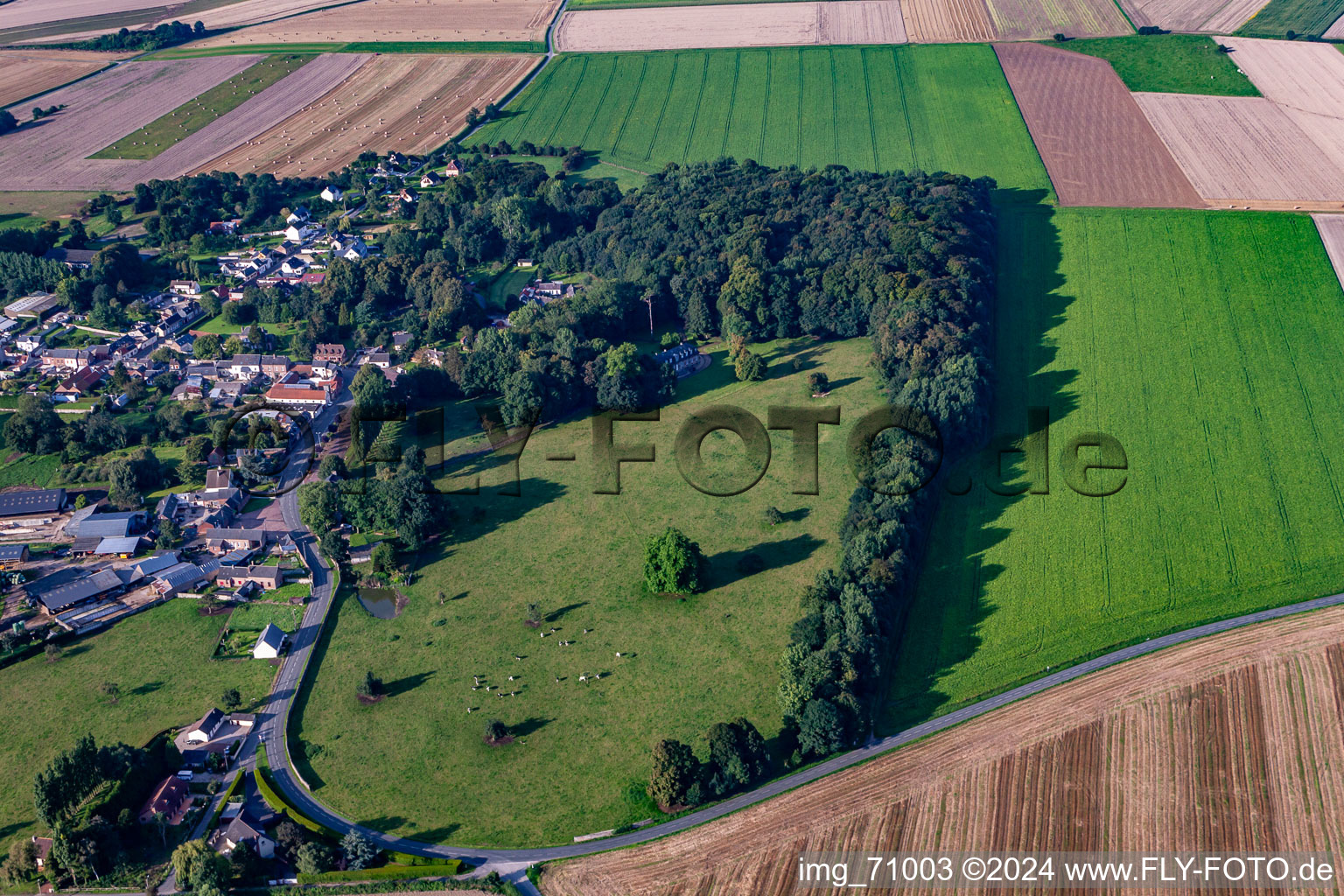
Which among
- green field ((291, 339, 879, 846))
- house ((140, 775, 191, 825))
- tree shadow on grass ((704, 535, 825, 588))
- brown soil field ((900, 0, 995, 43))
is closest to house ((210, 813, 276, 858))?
house ((140, 775, 191, 825))

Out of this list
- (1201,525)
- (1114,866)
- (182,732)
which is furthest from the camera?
(1201,525)

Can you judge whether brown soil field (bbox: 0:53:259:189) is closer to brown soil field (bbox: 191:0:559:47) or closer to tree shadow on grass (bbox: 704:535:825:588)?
brown soil field (bbox: 191:0:559:47)

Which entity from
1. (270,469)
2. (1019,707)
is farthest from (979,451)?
(270,469)

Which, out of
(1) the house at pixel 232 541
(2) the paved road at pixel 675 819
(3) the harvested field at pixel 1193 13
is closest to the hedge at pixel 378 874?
(2) the paved road at pixel 675 819

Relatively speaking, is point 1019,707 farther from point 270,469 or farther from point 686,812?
point 270,469

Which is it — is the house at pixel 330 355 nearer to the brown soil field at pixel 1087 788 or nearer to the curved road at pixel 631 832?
the curved road at pixel 631 832

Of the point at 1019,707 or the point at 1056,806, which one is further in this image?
the point at 1019,707

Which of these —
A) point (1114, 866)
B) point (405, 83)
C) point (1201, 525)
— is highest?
point (405, 83)
